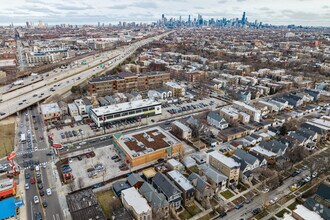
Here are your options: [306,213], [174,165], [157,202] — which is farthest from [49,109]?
[306,213]

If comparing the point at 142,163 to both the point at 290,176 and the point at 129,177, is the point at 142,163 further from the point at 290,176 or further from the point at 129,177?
the point at 290,176

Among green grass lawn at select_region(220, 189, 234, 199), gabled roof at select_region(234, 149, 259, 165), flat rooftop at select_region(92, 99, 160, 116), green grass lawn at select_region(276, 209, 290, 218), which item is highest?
flat rooftop at select_region(92, 99, 160, 116)

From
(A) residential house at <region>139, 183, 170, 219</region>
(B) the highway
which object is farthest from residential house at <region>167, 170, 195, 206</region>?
(B) the highway

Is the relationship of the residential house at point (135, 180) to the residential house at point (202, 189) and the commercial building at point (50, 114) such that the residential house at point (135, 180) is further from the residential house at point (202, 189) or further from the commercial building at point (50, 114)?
the commercial building at point (50, 114)

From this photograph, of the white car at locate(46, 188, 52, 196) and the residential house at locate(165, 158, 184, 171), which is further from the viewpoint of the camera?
the residential house at locate(165, 158, 184, 171)

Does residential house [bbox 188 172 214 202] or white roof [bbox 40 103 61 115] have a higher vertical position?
white roof [bbox 40 103 61 115]

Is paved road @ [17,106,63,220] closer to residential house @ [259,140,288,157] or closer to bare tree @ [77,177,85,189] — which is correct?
bare tree @ [77,177,85,189]

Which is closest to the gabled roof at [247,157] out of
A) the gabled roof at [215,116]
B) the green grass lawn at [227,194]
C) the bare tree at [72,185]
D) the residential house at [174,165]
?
the green grass lawn at [227,194]
